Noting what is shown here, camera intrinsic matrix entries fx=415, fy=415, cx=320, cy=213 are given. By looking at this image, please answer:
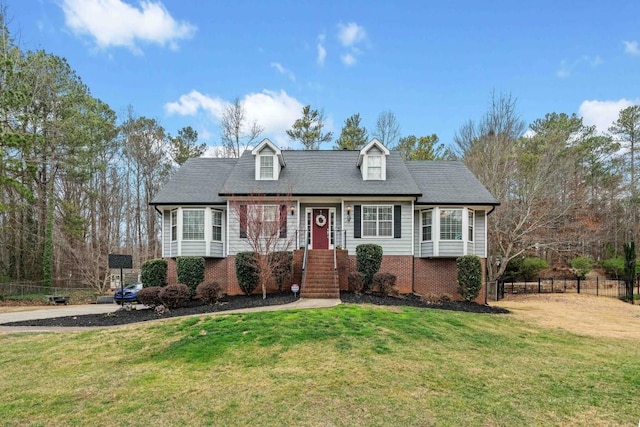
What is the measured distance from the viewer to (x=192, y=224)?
59.4 feet

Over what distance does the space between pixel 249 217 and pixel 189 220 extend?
381 cm

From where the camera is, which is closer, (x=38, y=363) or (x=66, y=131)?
(x=38, y=363)

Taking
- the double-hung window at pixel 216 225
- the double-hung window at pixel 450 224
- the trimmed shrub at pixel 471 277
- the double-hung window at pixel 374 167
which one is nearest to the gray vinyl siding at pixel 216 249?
the double-hung window at pixel 216 225

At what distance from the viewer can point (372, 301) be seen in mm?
14141

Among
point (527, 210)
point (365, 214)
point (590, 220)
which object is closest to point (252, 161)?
point (365, 214)

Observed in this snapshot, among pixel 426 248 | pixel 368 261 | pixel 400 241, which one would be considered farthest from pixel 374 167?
pixel 368 261

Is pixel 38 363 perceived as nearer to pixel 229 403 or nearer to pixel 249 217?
pixel 229 403

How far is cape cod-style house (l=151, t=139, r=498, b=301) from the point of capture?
17.8 m

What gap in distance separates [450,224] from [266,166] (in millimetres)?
8725

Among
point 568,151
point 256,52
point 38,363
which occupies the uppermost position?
point 256,52

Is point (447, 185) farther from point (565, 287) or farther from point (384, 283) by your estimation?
point (565, 287)

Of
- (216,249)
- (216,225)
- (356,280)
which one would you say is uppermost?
(216,225)

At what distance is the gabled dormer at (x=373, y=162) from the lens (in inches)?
756

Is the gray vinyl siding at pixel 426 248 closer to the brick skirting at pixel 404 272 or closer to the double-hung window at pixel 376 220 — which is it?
the brick skirting at pixel 404 272
